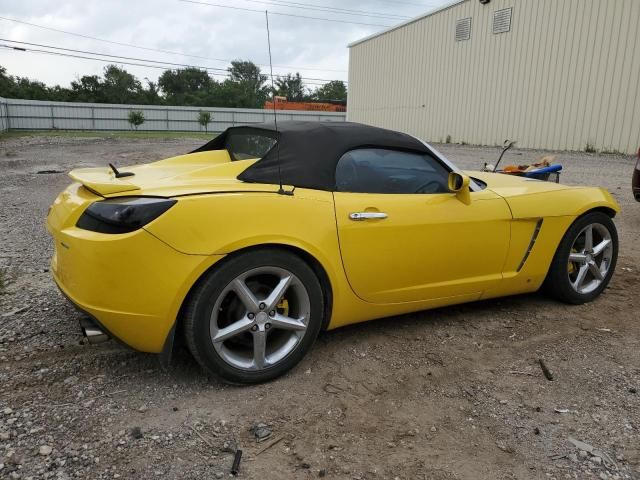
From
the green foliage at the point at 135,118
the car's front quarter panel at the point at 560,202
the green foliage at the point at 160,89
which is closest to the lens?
the car's front quarter panel at the point at 560,202

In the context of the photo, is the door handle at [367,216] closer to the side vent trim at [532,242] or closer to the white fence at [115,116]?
the side vent trim at [532,242]

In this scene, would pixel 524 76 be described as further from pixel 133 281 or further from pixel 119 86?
pixel 119 86

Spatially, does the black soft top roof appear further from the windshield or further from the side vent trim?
the side vent trim

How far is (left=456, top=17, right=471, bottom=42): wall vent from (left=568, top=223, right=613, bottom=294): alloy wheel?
2126 cm

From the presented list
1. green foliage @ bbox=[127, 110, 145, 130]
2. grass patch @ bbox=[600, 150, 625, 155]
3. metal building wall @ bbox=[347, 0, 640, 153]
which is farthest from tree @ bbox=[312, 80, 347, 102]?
grass patch @ bbox=[600, 150, 625, 155]

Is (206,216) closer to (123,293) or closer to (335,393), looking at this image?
(123,293)

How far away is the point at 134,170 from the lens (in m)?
3.31

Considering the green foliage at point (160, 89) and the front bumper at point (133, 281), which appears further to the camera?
the green foliage at point (160, 89)

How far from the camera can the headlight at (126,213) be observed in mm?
2434

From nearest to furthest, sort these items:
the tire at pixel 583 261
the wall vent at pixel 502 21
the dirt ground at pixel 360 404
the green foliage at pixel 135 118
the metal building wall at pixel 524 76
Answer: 1. the dirt ground at pixel 360 404
2. the tire at pixel 583 261
3. the metal building wall at pixel 524 76
4. the wall vent at pixel 502 21
5. the green foliage at pixel 135 118

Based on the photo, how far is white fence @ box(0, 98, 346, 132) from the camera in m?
43.5

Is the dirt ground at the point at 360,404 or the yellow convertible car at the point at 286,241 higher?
the yellow convertible car at the point at 286,241

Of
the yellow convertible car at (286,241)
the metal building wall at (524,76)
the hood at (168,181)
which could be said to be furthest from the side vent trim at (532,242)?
the metal building wall at (524,76)

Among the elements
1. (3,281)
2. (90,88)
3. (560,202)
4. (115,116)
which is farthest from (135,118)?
(560,202)
